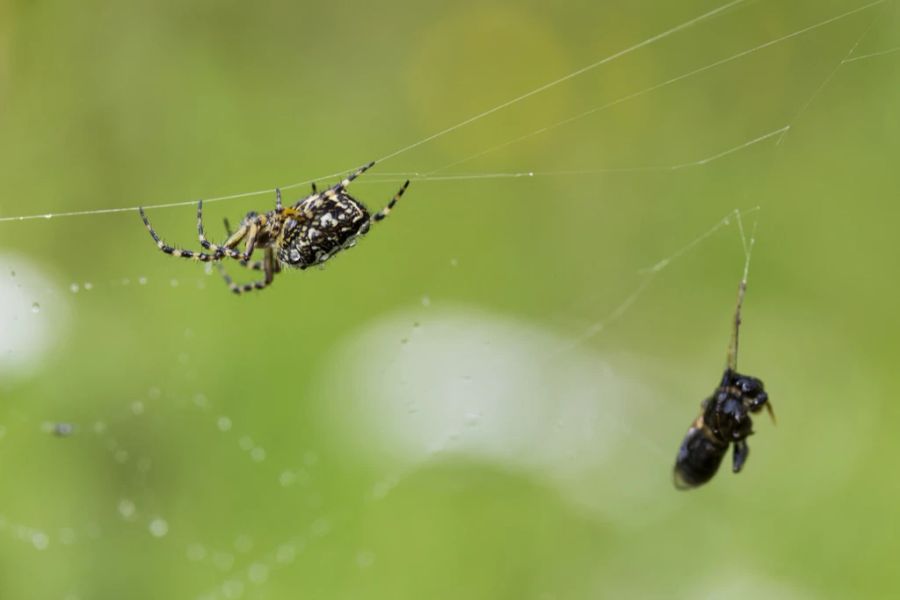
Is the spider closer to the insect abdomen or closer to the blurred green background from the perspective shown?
the blurred green background

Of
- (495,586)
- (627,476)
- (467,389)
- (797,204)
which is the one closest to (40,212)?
(467,389)

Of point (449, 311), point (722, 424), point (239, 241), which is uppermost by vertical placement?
point (449, 311)

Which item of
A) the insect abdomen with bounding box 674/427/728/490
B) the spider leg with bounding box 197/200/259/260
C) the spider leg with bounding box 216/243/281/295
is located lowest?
the spider leg with bounding box 197/200/259/260

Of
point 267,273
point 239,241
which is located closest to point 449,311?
point 267,273

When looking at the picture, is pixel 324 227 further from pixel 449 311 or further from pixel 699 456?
pixel 699 456

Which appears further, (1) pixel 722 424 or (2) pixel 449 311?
(2) pixel 449 311

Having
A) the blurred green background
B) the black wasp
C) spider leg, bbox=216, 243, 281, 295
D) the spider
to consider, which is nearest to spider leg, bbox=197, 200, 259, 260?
the spider
